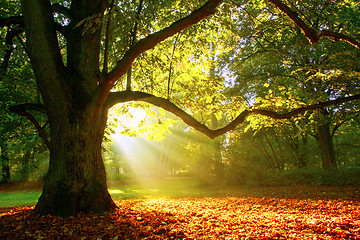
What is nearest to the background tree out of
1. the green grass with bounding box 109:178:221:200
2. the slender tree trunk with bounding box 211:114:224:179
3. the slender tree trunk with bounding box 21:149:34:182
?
the green grass with bounding box 109:178:221:200

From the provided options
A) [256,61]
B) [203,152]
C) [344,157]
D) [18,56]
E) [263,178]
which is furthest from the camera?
[344,157]

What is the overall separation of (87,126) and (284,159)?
21511 millimetres

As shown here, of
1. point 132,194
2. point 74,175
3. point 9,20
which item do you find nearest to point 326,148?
point 132,194

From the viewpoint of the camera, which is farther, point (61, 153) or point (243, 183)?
point (243, 183)

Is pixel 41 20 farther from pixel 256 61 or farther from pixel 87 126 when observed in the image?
pixel 256 61

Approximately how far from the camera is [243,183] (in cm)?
1712

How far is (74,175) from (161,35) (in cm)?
367

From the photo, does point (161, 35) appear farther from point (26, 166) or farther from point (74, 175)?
point (26, 166)

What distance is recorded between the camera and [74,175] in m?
4.93

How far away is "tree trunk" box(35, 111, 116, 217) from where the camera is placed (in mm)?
4773

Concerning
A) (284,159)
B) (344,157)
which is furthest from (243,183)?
(344,157)

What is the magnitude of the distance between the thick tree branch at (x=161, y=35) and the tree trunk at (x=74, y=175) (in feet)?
4.82

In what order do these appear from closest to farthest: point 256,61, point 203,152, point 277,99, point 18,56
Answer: point 277,99 → point 18,56 → point 256,61 → point 203,152

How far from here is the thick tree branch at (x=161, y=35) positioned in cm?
407
